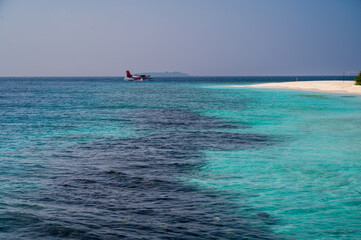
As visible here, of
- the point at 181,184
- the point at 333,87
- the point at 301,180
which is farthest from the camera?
the point at 333,87

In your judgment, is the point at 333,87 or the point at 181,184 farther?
the point at 333,87

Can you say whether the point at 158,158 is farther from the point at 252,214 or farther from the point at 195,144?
the point at 252,214

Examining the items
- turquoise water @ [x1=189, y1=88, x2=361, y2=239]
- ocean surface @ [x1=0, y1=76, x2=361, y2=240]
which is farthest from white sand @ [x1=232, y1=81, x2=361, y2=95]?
turquoise water @ [x1=189, y1=88, x2=361, y2=239]

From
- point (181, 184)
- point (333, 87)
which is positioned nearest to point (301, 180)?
point (181, 184)

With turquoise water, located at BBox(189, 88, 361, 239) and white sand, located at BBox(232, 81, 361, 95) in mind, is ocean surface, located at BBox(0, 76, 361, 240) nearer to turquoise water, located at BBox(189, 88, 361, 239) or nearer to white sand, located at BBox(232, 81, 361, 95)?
turquoise water, located at BBox(189, 88, 361, 239)

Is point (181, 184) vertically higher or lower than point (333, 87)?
lower

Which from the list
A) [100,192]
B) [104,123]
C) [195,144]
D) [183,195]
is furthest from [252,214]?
[104,123]

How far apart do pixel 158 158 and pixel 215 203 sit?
208 inches

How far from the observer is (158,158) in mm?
13758

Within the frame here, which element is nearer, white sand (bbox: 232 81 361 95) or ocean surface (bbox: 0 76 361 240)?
ocean surface (bbox: 0 76 361 240)

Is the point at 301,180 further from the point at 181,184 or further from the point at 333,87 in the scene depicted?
the point at 333,87

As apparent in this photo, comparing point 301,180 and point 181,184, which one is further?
point 301,180

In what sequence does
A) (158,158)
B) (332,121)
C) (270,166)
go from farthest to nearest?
(332,121) → (158,158) → (270,166)

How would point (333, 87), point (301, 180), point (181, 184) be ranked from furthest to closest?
1. point (333, 87)
2. point (301, 180)
3. point (181, 184)
